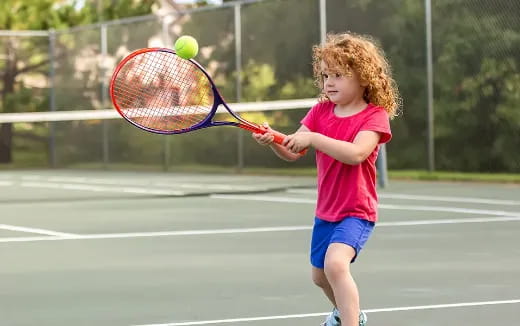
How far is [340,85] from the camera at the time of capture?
560 centimetres

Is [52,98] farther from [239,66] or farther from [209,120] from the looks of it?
[209,120]

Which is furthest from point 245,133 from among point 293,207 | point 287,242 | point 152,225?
point 287,242

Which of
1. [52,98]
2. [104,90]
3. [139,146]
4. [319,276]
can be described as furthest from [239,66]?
[319,276]

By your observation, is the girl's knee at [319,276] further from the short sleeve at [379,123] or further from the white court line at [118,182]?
the white court line at [118,182]

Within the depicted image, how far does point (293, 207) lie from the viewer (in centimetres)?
1399

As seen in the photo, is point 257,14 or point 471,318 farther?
point 257,14

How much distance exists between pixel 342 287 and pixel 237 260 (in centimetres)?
369

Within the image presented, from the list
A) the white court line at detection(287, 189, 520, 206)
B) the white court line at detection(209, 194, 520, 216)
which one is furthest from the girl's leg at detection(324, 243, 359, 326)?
the white court line at detection(287, 189, 520, 206)

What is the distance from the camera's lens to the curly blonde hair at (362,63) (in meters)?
5.57

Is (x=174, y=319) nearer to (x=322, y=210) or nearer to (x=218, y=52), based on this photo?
(x=322, y=210)

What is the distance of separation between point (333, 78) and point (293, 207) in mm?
8413

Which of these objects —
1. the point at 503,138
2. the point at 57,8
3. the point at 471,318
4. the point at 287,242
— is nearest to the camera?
the point at 471,318

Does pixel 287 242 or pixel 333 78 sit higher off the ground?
pixel 333 78

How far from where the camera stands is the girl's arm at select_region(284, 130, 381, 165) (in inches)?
215
